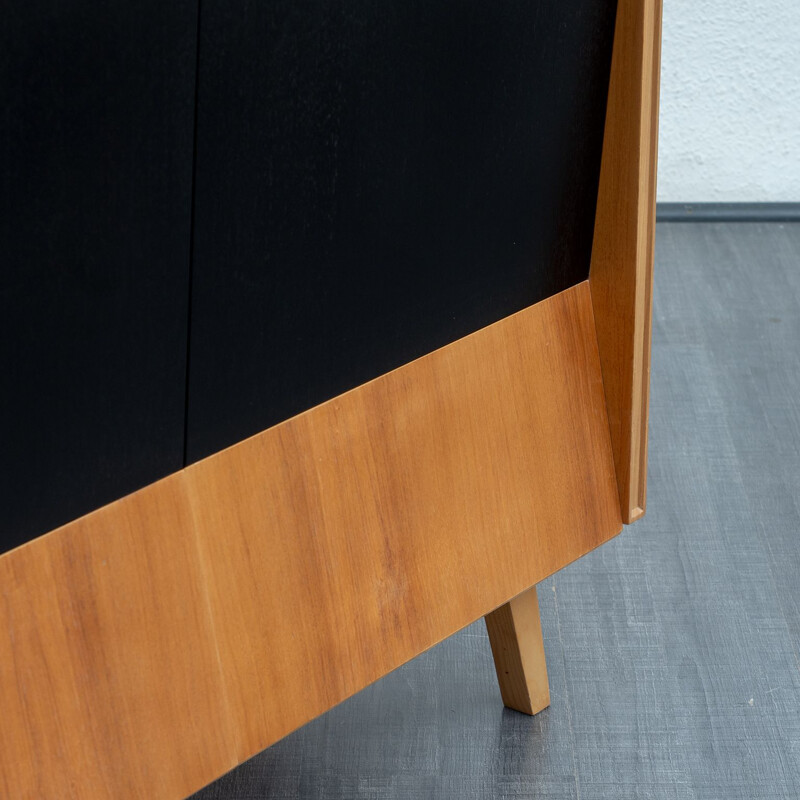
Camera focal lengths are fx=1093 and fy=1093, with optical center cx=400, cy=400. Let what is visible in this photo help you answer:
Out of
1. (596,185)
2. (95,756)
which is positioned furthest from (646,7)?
(95,756)

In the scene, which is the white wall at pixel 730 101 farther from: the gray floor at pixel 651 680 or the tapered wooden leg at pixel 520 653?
the tapered wooden leg at pixel 520 653

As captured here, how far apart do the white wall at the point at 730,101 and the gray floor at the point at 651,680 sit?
3.11 ft

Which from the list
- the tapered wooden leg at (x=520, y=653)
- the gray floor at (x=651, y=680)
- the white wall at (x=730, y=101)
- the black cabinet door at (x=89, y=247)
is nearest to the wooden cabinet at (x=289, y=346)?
the black cabinet door at (x=89, y=247)

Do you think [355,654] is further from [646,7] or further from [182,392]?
[646,7]

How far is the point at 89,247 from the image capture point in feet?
1.95

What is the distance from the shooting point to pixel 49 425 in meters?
0.62

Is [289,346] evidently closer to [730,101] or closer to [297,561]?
[297,561]

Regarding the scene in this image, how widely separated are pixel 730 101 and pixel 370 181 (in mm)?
2030

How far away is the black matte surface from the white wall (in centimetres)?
174

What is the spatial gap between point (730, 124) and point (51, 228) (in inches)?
89.3

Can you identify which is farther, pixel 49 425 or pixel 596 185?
pixel 596 185

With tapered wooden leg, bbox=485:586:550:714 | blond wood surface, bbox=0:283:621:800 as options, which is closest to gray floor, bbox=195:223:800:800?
tapered wooden leg, bbox=485:586:550:714

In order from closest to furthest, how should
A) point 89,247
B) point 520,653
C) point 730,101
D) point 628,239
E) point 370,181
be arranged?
point 89,247 → point 370,181 → point 628,239 → point 520,653 → point 730,101

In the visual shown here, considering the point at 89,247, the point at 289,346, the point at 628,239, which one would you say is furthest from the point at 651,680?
the point at 89,247
